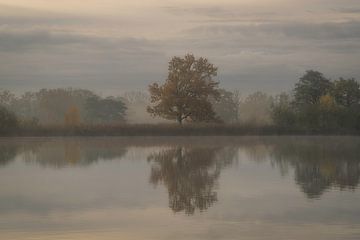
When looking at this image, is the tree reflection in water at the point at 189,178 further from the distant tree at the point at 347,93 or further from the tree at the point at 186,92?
the distant tree at the point at 347,93

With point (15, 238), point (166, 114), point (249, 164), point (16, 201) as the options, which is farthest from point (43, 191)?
point (166, 114)

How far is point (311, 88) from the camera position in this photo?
243 ft

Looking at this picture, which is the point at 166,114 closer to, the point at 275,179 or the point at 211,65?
the point at 211,65

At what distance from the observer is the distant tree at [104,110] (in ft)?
321

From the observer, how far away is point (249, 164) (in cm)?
2491

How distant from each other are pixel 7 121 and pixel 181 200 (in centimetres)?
4130

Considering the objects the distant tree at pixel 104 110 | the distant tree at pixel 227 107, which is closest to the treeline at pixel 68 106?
the distant tree at pixel 104 110

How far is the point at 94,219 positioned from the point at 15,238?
6.54ft

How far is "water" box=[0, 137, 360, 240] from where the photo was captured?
10.6 metres

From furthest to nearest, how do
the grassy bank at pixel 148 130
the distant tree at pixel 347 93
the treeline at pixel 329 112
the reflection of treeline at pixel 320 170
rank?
the distant tree at pixel 347 93 < the treeline at pixel 329 112 < the grassy bank at pixel 148 130 < the reflection of treeline at pixel 320 170

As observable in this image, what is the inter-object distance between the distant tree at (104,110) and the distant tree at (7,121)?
43353 millimetres

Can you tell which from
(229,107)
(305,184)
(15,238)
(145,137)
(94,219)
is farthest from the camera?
(229,107)

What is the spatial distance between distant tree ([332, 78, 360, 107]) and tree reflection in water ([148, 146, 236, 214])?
42982 millimetres

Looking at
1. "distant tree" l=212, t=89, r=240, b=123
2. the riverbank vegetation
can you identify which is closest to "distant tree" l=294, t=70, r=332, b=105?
the riverbank vegetation
